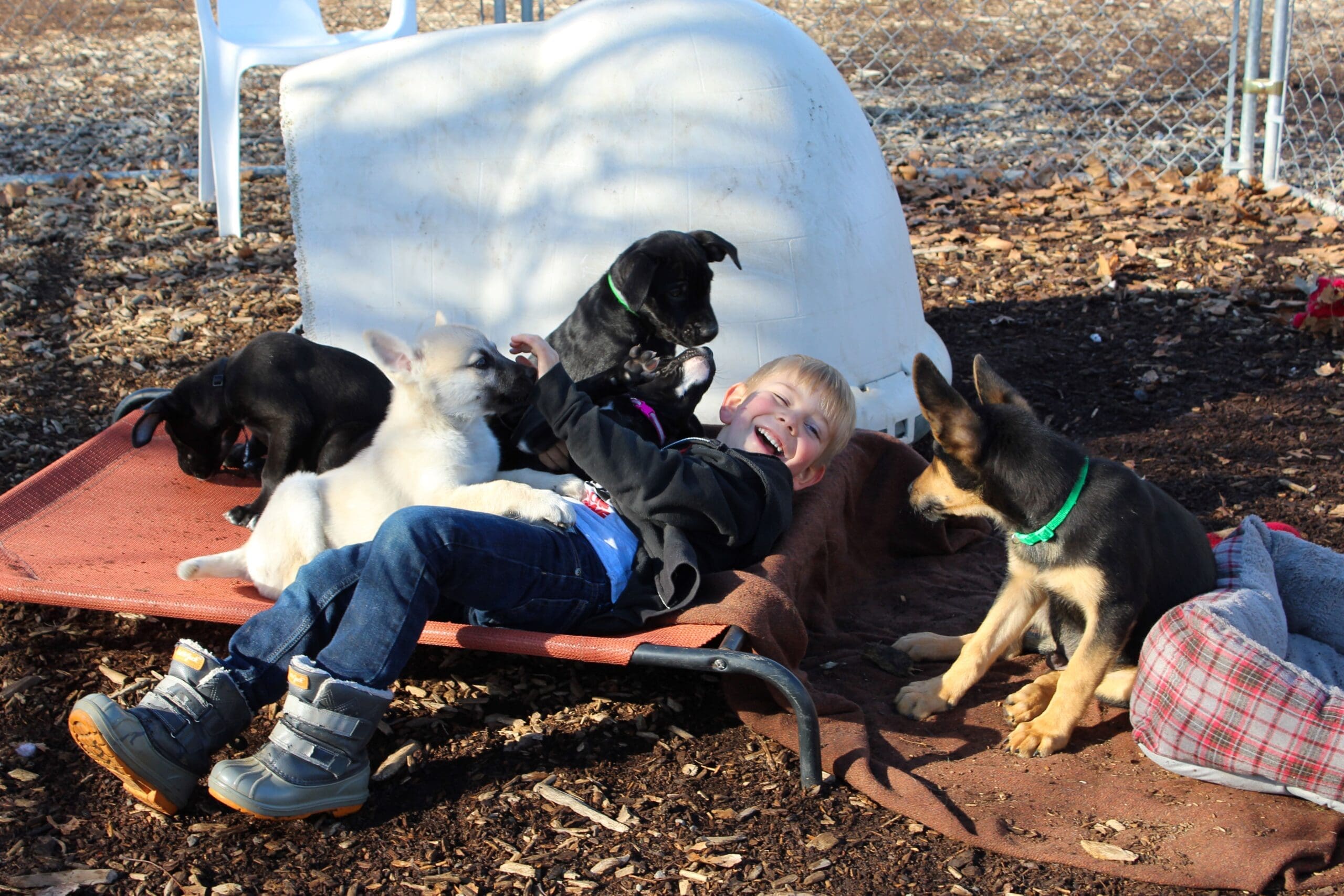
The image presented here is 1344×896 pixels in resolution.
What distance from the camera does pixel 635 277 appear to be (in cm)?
429

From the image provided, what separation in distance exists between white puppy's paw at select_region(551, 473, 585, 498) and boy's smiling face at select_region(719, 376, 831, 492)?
509mm

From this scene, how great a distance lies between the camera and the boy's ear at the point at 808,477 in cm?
382

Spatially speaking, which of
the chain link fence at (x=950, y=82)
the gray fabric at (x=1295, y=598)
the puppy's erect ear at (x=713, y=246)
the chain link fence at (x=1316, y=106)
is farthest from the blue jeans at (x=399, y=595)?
the chain link fence at (x=950, y=82)

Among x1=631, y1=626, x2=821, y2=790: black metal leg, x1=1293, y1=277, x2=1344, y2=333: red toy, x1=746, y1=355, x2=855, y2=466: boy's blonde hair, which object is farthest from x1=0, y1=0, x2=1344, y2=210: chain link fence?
x1=631, y1=626, x2=821, y2=790: black metal leg

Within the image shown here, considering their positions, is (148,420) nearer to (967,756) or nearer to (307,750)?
(307,750)

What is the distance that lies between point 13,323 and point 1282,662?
6525 millimetres

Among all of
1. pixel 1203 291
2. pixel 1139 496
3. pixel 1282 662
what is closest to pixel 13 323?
pixel 1139 496

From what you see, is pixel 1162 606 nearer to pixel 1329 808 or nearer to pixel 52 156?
pixel 1329 808

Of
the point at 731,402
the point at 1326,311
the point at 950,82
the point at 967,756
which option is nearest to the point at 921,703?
the point at 967,756

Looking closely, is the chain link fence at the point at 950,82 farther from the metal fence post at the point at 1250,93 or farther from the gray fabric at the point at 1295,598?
the gray fabric at the point at 1295,598

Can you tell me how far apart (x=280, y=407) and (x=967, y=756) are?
2.65 metres

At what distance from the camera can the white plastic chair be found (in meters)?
7.49

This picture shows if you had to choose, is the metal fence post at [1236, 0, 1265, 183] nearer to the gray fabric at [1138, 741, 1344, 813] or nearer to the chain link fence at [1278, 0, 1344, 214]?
the chain link fence at [1278, 0, 1344, 214]

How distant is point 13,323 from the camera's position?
6.55 metres
